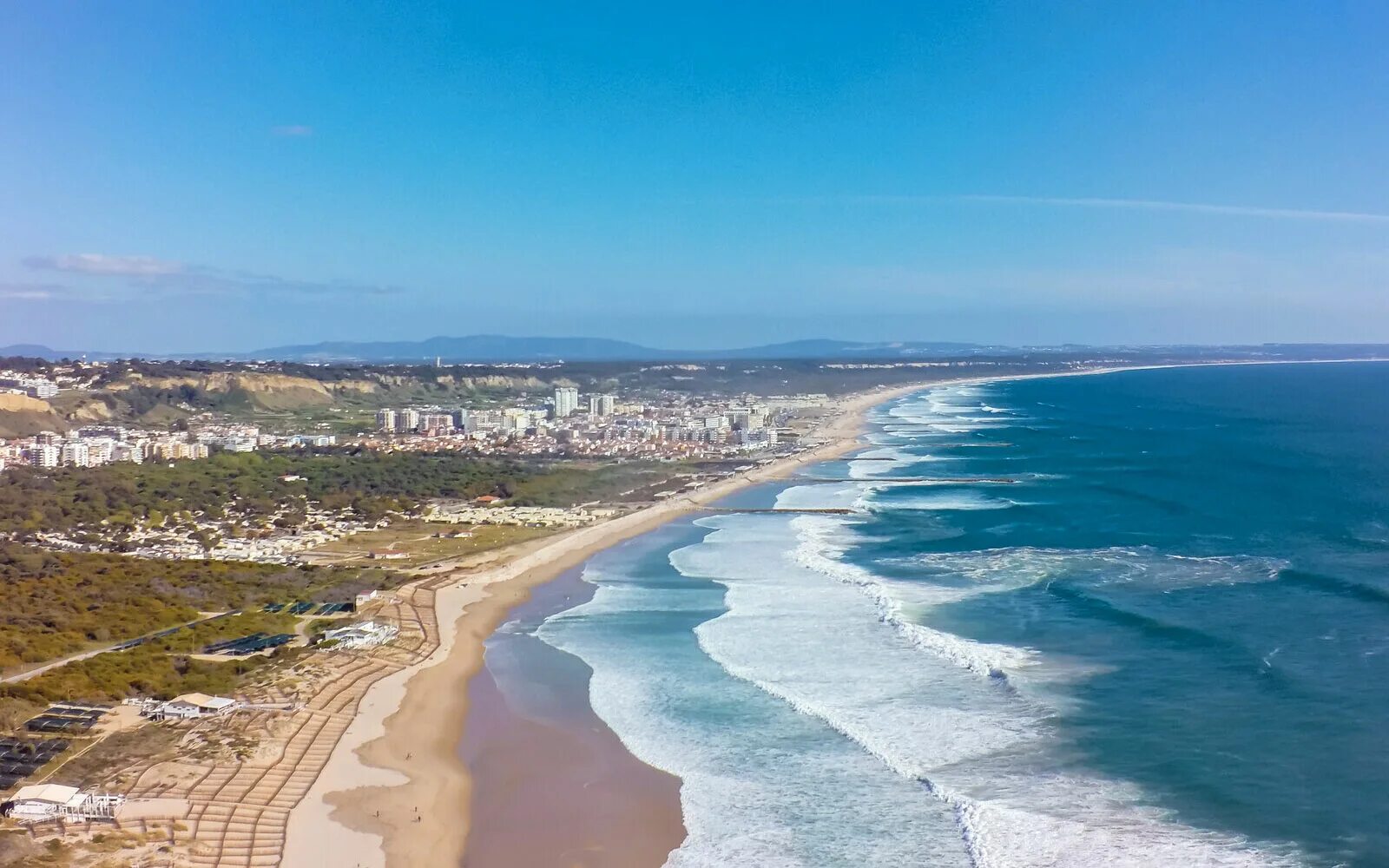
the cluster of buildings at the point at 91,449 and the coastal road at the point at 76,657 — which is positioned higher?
the cluster of buildings at the point at 91,449

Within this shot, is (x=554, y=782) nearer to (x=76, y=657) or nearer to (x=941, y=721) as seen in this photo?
(x=941, y=721)

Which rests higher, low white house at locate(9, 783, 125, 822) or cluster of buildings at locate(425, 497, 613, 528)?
low white house at locate(9, 783, 125, 822)

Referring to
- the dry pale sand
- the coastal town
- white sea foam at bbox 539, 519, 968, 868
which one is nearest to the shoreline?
the dry pale sand

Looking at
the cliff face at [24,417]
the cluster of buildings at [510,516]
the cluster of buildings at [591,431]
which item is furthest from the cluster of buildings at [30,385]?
the cluster of buildings at [510,516]

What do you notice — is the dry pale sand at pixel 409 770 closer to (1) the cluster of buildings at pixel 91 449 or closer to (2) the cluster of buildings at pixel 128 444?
(1) the cluster of buildings at pixel 91 449

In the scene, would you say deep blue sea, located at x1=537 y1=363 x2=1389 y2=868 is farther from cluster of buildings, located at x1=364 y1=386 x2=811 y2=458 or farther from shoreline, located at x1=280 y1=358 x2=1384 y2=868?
cluster of buildings, located at x1=364 y1=386 x2=811 y2=458

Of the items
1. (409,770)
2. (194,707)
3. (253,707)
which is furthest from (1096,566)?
(194,707)
